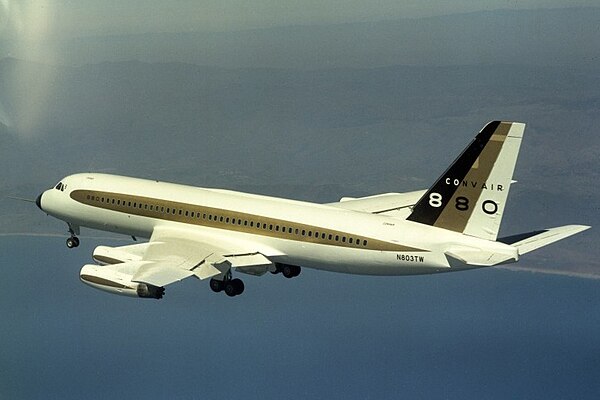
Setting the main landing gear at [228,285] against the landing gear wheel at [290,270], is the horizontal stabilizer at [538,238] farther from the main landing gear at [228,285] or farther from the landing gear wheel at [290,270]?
the main landing gear at [228,285]

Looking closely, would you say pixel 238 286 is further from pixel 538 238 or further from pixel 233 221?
pixel 538 238

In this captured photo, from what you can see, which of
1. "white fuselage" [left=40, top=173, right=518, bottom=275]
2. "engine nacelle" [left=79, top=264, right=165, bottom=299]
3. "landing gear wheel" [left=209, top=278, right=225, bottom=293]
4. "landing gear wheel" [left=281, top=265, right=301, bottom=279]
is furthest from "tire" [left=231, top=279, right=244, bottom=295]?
"engine nacelle" [left=79, top=264, right=165, bottom=299]

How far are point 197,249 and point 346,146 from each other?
112792mm

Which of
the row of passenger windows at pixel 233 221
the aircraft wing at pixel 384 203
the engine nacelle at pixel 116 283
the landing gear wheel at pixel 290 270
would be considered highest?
the aircraft wing at pixel 384 203

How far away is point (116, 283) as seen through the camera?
63.4 m

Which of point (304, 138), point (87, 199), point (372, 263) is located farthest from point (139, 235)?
point (304, 138)

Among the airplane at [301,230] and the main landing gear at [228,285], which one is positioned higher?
the airplane at [301,230]

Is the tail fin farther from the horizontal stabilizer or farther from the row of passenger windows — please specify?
the row of passenger windows

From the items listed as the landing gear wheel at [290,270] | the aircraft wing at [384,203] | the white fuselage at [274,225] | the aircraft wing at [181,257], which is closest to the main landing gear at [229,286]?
the aircraft wing at [181,257]

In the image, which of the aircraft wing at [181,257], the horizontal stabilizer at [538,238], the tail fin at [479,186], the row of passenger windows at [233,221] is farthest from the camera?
the row of passenger windows at [233,221]

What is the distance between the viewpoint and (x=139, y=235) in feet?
237

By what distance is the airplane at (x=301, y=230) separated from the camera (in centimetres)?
6012

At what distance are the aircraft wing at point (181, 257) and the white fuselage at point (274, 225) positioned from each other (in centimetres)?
44

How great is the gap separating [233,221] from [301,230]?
4782 millimetres
